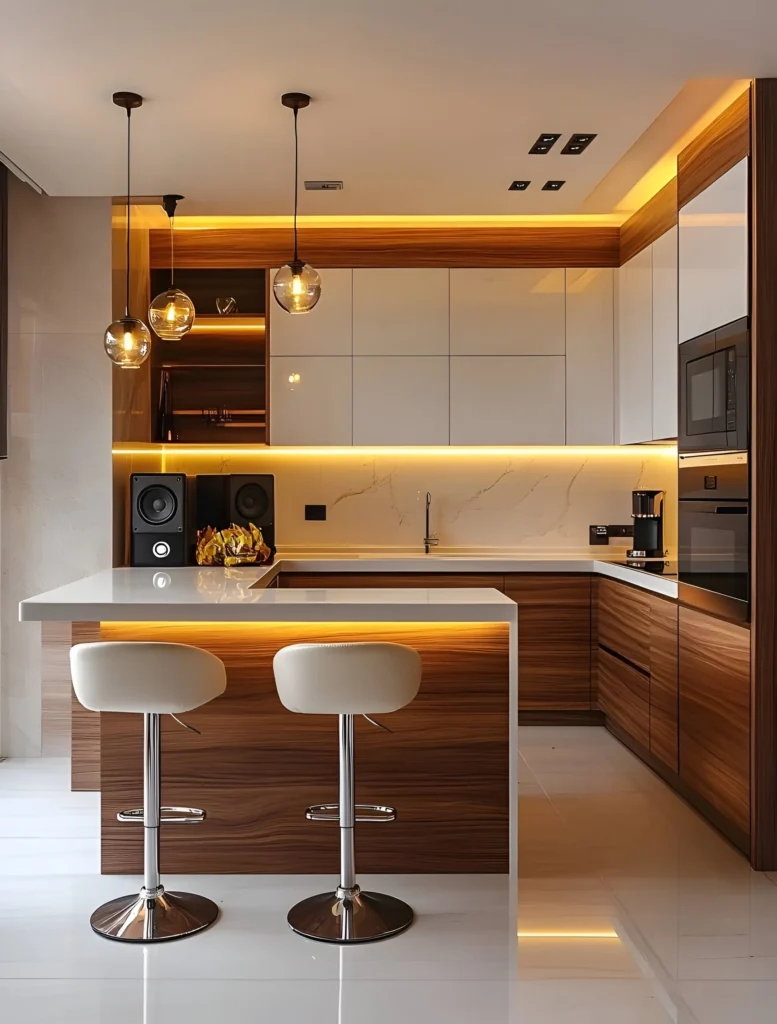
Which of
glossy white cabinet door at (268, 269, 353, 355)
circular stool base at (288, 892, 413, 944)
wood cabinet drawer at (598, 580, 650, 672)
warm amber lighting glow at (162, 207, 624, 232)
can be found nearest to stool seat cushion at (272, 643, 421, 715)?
circular stool base at (288, 892, 413, 944)

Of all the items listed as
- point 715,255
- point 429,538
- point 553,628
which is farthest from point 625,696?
point 715,255

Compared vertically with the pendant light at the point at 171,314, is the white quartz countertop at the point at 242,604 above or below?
below

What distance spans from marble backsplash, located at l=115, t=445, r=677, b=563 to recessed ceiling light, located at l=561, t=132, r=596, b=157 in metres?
2.12

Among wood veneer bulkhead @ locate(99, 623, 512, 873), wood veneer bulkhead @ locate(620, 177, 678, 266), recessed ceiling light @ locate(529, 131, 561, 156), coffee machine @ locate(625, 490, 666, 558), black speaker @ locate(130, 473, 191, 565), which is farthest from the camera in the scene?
coffee machine @ locate(625, 490, 666, 558)

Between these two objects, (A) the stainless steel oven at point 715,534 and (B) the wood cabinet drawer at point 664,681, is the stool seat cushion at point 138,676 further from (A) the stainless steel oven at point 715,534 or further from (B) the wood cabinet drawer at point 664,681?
(B) the wood cabinet drawer at point 664,681

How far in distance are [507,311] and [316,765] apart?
316 cm

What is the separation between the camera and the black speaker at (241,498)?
5.41m

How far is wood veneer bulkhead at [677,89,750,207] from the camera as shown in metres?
3.42

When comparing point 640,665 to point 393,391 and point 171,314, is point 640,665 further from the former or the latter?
point 171,314

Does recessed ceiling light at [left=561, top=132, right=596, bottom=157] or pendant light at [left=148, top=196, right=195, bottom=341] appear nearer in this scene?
pendant light at [left=148, top=196, right=195, bottom=341]

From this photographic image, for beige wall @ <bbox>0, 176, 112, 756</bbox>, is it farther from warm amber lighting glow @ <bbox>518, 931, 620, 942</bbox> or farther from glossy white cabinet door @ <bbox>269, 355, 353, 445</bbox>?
warm amber lighting glow @ <bbox>518, 931, 620, 942</bbox>

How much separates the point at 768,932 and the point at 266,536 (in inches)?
128

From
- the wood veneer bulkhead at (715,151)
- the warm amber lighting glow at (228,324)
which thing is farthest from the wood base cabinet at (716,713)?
the warm amber lighting glow at (228,324)

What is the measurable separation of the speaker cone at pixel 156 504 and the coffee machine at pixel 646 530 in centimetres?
237
